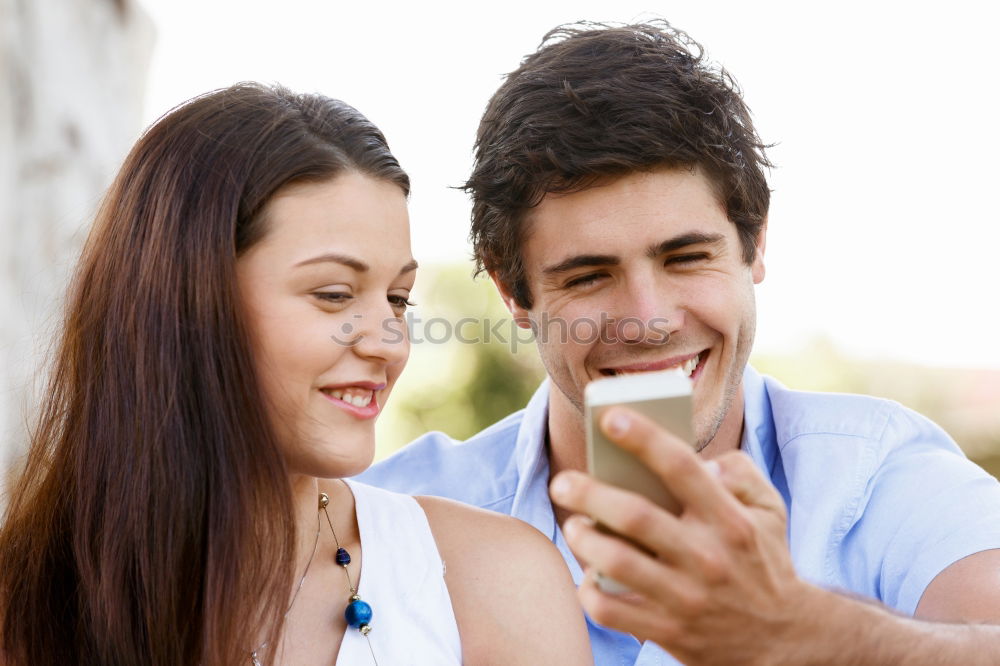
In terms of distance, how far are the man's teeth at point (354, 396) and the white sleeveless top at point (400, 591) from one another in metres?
0.41

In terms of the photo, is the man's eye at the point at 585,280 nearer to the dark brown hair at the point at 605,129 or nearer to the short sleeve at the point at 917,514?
the dark brown hair at the point at 605,129

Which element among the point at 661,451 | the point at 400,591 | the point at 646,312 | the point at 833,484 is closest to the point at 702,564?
the point at 661,451

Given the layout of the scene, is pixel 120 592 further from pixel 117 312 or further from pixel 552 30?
pixel 552 30

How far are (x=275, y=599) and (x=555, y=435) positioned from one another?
1403mm

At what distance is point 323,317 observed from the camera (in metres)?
2.12

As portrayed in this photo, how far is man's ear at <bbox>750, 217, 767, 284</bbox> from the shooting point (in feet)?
10.5

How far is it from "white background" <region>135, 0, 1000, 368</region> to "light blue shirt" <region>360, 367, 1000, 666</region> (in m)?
5.64

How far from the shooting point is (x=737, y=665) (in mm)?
1584

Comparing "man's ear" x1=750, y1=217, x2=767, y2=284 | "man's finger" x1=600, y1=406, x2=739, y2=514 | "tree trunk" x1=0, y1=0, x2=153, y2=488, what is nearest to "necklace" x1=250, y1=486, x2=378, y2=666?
"man's finger" x1=600, y1=406, x2=739, y2=514

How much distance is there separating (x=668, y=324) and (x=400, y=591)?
3.48ft

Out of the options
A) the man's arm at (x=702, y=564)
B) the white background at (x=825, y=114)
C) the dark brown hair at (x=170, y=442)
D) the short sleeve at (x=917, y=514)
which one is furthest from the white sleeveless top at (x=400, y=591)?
the white background at (x=825, y=114)

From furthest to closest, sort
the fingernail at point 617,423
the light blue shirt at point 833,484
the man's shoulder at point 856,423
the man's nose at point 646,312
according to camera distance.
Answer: the man's shoulder at point 856,423 < the man's nose at point 646,312 < the light blue shirt at point 833,484 < the fingernail at point 617,423

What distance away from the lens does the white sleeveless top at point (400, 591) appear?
7.43ft

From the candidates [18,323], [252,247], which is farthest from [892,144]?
[252,247]
